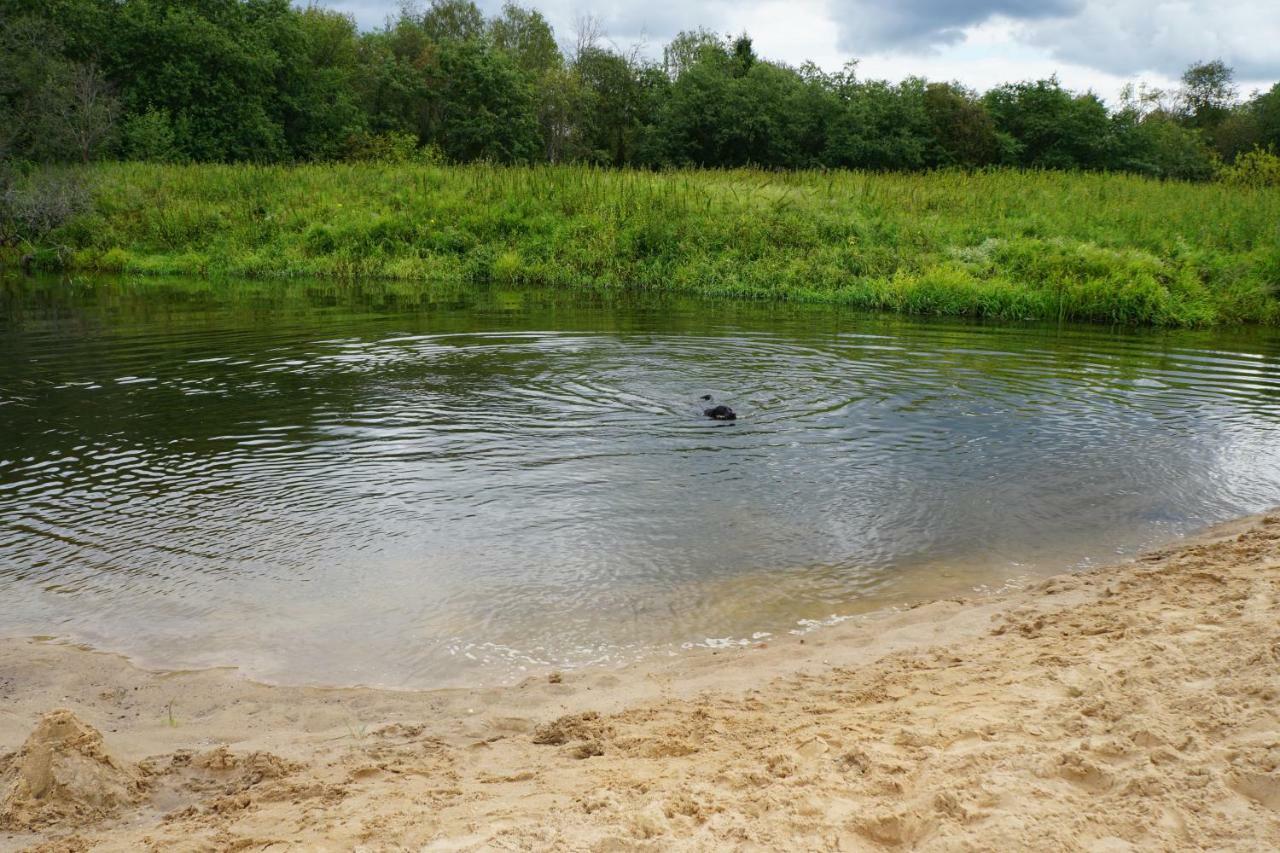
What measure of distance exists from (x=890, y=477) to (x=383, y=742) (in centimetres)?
532

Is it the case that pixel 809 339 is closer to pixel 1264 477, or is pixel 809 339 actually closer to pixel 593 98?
pixel 1264 477

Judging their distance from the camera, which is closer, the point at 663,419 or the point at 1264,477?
the point at 1264,477

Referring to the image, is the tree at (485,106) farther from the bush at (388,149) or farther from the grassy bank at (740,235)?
the grassy bank at (740,235)

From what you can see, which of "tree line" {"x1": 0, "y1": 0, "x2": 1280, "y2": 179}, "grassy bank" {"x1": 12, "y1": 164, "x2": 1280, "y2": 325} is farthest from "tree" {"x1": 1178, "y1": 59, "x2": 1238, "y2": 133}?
"grassy bank" {"x1": 12, "y1": 164, "x2": 1280, "y2": 325}

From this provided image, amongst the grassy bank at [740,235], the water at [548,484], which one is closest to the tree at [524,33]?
Answer: the grassy bank at [740,235]

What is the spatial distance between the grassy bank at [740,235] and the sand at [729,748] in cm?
1675

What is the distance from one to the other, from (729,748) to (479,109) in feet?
169

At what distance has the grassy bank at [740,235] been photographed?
20016mm

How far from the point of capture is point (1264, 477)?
809 cm

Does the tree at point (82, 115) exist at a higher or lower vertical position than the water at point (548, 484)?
higher

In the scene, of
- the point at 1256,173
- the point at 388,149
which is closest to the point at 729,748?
the point at 1256,173

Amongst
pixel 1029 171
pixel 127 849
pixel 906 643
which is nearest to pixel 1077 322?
pixel 1029 171

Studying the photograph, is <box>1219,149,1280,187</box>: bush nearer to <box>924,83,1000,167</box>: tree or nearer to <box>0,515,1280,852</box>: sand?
<box>924,83,1000,167</box>: tree

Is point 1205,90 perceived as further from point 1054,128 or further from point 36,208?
point 36,208
